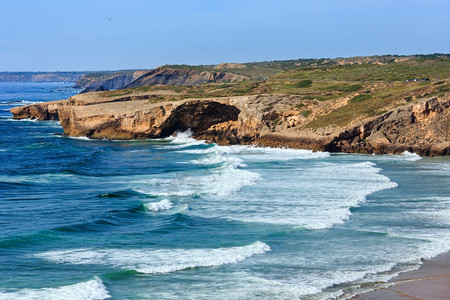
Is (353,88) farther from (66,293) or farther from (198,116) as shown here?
(66,293)

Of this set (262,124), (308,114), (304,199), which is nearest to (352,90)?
(308,114)

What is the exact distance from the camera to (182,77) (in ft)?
469

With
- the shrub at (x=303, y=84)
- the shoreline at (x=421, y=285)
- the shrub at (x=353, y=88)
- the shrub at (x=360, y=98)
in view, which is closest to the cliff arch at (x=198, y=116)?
the shrub at (x=360, y=98)

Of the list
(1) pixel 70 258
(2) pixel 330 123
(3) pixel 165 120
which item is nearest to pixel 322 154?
(2) pixel 330 123

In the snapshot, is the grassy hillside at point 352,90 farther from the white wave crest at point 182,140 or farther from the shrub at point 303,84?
the white wave crest at point 182,140

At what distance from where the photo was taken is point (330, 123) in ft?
167

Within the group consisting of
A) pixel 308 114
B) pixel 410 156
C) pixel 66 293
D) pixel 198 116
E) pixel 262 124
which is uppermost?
pixel 308 114

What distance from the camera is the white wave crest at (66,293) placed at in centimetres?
1579

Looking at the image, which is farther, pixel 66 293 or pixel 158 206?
pixel 158 206

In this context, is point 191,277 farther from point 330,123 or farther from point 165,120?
point 165,120

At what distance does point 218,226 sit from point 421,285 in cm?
915

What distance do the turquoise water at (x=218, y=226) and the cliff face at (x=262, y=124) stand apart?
10.2 ft

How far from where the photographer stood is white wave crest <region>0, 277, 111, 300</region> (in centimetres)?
1579

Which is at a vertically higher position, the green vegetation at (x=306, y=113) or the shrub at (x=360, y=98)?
the shrub at (x=360, y=98)
